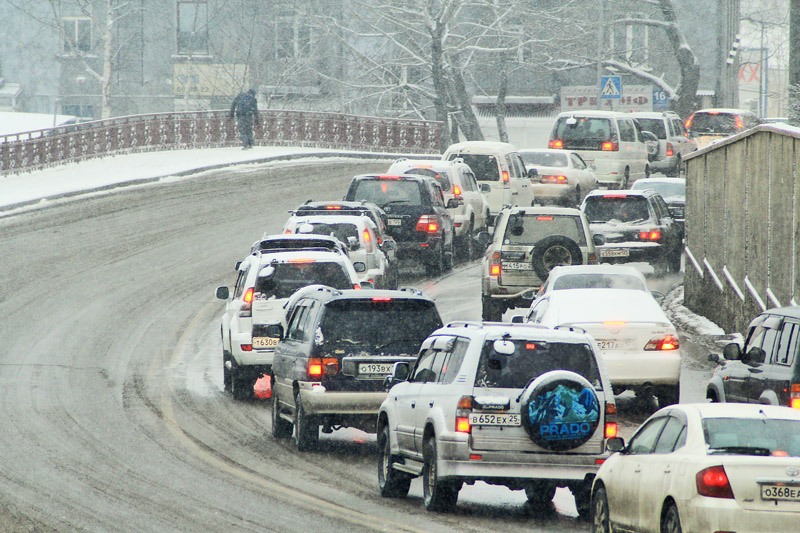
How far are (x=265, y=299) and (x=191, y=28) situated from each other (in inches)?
2052

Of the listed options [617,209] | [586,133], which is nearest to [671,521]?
[617,209]

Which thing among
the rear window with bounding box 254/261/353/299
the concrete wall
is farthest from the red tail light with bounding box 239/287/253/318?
the concrete wall

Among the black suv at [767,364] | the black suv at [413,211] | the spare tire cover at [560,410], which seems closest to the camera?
the spare tire cover at [560,410]

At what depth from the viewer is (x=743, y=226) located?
2150cm

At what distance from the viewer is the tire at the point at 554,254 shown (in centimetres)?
2084

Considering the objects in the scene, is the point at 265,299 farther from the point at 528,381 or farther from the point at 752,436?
A: the point at 752,436

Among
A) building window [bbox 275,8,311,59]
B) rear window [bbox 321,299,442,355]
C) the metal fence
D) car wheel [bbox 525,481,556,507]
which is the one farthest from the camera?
building window [bbox 275,8,311,59]

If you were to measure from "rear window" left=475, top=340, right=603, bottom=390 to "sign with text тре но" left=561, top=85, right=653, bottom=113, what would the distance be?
49.2 meters

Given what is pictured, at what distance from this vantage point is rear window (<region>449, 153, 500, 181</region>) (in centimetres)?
3191

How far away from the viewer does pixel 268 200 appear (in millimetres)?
36688

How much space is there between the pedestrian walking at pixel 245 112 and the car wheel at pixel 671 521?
38.4 metres

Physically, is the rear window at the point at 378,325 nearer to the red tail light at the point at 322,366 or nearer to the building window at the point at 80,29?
the red tail light at the point at 322,366

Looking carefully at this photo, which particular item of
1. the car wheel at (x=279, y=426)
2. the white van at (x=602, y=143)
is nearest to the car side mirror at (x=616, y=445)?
the car wheel at (x=279, y=426)

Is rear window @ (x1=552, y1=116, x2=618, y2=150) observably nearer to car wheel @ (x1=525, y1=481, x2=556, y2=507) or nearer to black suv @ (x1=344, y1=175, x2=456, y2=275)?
black suv @ (x1=344, y1=175, x2=456, y2=275)
